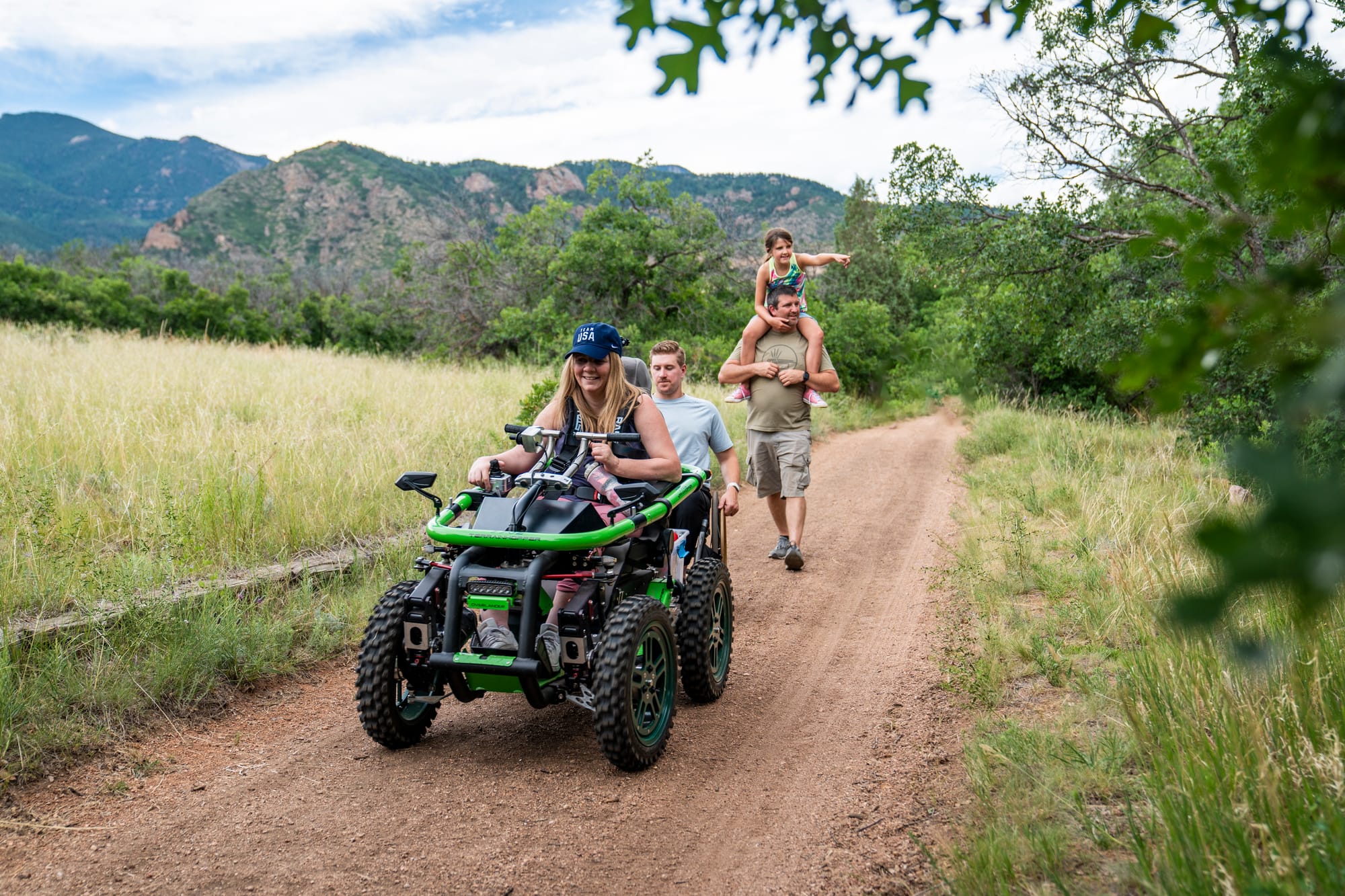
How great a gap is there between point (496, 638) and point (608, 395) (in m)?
1.44

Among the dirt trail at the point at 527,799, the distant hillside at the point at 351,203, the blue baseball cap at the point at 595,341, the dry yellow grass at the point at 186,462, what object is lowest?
the dirt trail at the point at 527,799

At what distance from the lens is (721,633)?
4.72 meters

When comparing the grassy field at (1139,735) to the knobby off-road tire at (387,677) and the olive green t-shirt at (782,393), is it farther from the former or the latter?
the knobby off-road tire at (387,677)

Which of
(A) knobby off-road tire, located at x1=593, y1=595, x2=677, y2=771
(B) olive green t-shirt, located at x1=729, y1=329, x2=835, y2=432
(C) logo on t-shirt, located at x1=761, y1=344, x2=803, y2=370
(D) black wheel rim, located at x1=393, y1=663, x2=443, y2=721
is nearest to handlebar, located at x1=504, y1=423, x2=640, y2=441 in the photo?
(A) knobby off-road tire, located at x1=593, y1=595, x2=677, y2=771

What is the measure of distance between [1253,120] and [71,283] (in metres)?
29.1

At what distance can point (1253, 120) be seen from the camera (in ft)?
27.1

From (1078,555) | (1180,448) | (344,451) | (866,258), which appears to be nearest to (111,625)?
(344,451)

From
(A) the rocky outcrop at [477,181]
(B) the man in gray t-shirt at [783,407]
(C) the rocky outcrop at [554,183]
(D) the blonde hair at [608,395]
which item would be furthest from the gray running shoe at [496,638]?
(A) the rocky outcrop at [477,181]

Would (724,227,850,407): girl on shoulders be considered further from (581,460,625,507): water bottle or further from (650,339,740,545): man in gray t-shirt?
(581,460,625,507): water bottle

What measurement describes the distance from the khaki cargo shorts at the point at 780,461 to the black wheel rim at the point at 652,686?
10.2ft

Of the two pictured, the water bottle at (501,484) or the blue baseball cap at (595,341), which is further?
the blue baseball cap at (595,341)

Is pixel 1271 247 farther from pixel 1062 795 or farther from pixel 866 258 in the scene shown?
pixel 866 258

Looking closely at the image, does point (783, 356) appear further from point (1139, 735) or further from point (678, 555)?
point (1139, 735)

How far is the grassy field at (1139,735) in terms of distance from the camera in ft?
7.49
